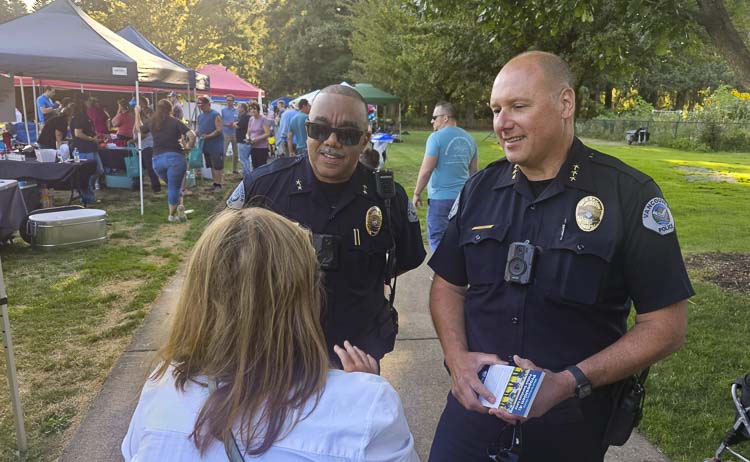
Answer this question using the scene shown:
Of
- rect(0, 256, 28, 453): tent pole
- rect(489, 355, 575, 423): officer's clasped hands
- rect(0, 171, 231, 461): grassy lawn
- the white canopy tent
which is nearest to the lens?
rect(489, 355, 575, 423): officer's clasped hands

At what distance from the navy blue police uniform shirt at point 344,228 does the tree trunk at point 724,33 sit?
13.3 feet

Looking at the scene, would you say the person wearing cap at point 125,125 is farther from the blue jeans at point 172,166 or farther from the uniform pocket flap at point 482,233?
the uniform pocket flap at point 482,233

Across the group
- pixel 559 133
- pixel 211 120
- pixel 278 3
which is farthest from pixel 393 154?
pixel 278 3

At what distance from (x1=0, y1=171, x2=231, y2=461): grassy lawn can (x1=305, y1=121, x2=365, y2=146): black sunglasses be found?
2560 millimetres

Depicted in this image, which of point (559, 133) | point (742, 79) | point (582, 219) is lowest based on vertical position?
point (582, 219)

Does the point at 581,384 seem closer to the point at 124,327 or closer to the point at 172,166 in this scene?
the point at 124,327

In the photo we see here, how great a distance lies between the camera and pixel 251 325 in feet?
4.35

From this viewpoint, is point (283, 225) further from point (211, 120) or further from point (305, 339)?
point (211, 120)

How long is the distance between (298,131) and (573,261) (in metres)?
10.7

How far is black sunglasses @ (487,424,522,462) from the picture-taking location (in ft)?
6.03

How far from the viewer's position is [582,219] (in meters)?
1.89

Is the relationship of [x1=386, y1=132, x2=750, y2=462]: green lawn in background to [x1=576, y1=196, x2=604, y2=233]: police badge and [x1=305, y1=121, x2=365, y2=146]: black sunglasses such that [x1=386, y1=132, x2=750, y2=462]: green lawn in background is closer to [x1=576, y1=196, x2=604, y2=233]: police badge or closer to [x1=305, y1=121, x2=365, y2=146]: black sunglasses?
[x1=576, y1=196, x2=604, y2=233]: police badge

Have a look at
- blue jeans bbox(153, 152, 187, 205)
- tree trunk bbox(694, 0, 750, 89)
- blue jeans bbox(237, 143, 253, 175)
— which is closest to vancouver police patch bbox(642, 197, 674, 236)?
tree trunk bbox(694, 0, 750, 89)

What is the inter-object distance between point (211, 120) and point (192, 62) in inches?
556
